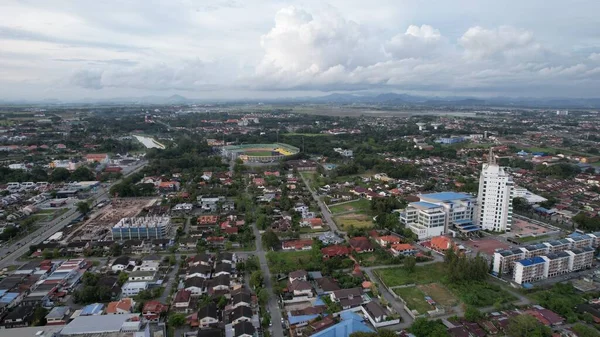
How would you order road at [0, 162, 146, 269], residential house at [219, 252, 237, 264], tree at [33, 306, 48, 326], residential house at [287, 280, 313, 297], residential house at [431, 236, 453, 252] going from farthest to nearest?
residential house at [431, 236, 453, 252]
road at [0, 162, 146, 269]
residential house at [219, 252, 237, 264]
residential house at [287, 280, 313, 297]
tree at [33, 306, 48, 326]

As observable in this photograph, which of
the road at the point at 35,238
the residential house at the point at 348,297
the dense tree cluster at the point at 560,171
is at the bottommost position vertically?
the road at the point at 35,238

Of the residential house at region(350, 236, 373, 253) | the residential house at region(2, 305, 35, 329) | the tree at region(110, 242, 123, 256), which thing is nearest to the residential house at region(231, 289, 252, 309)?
the residential house at region(350, 236, 373, 253)

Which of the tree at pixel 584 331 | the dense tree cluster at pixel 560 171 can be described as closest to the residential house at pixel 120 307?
the tree at pixel 584 331

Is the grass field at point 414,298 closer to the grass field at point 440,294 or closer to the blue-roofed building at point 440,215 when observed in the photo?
the grass field at point 440,294

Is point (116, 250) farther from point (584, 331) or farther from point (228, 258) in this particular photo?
point (584, 331)

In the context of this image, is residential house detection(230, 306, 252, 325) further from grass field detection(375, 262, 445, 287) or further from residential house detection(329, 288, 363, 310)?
grass field detection(375, 262, 445, 287)

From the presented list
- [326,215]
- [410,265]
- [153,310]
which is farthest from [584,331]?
[326,215]
